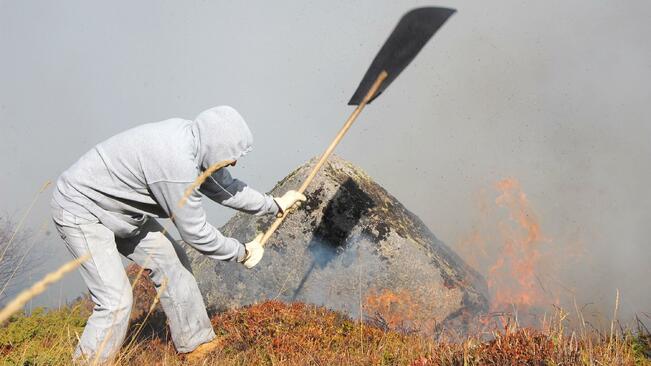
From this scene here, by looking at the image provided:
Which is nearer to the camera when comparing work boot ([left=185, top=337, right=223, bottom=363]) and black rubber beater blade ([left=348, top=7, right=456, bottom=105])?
black rubber beater blade ([left=348, top=7, right=456, bottom=105])

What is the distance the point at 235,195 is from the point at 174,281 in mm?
937

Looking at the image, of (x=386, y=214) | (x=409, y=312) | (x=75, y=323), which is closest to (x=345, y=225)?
(x=386, y=214)

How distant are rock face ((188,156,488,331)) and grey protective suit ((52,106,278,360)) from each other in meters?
1.93

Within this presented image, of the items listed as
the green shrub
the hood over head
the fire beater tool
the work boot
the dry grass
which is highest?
the fire beater tool

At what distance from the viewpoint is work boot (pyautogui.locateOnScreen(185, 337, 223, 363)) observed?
4.85m

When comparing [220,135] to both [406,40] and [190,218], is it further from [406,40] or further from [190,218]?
[406,40]

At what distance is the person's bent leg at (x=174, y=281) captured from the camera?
464 cm

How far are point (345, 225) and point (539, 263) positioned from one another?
3.52 m

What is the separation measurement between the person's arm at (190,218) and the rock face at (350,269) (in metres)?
2.08

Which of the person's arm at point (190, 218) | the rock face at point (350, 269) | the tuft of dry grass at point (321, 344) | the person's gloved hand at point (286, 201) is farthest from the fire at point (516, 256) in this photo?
the person's arm at point (190, 218)

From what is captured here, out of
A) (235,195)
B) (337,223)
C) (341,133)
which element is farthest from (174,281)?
(337,223)

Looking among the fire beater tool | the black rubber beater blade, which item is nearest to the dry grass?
the fire beater tool

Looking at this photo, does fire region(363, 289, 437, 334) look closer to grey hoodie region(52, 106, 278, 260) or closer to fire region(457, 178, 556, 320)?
fire region(457, 178, 556, 320)

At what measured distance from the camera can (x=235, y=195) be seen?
475 centimetres
